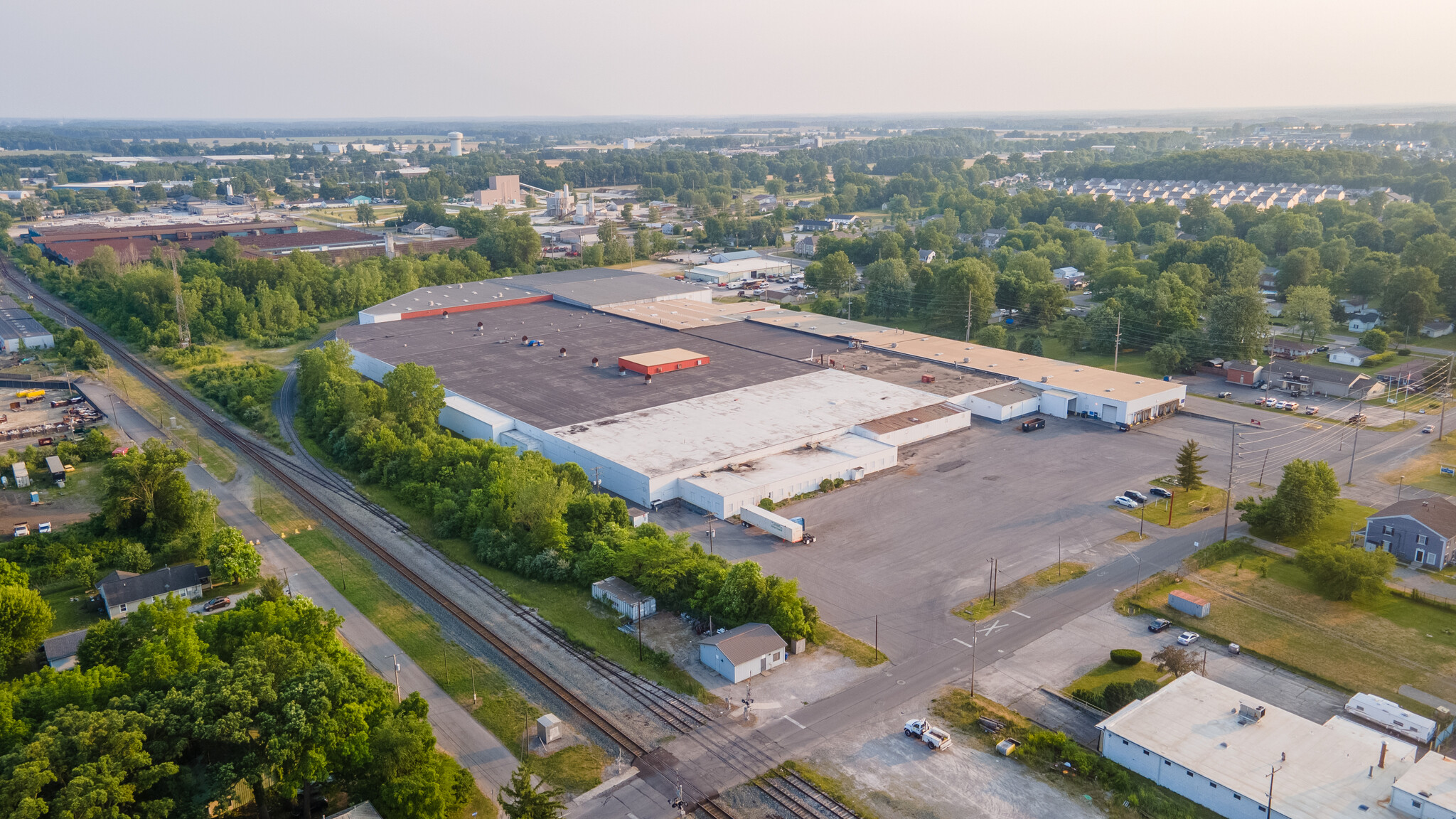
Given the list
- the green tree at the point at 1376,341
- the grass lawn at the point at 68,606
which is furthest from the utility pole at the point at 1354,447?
the grass lawn at the point at 68,606

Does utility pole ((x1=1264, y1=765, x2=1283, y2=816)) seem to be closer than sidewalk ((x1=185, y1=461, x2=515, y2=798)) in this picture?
Yes

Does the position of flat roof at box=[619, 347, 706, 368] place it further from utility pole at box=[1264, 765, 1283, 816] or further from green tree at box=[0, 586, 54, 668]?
utility pole at box=[1264, 765, 1283, 816]

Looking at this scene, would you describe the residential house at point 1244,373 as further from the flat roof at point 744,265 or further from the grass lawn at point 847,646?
the flat roof at point 744,265

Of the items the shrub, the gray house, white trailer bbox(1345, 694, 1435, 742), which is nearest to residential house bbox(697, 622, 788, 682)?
the shrub

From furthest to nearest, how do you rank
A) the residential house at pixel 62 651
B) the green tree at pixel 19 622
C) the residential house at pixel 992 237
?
the residential house at pixel 992 237, the residential house at pixel 62 651, the green tree at pixel 19 622

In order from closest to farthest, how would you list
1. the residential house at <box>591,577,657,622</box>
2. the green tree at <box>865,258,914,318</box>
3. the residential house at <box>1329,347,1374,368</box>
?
the residential house at <box>591,577,657,622</box> → the residential house at <box>1329,347,1374,368</box> → the green tree at <box>865,258,914,318</box>

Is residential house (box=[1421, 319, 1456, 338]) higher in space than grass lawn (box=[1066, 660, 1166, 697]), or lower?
higher
